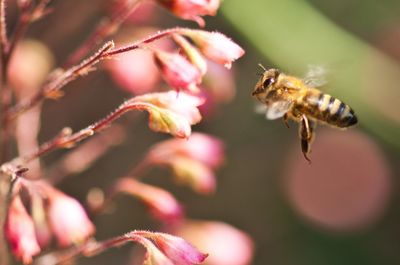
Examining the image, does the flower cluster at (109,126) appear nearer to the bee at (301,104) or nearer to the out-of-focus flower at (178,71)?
the out-of-focus flower at (178,71)

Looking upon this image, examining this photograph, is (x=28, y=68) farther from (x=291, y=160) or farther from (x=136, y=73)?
(x=291, y=160)

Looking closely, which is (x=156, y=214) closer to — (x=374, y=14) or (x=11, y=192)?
(x=11, y=192)

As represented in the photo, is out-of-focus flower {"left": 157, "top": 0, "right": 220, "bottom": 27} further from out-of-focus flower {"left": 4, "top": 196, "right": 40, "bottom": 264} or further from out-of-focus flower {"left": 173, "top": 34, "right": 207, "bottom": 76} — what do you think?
out-of-focus flower {"left": 4, "top": 196, "right": 40, "bottom": 264}

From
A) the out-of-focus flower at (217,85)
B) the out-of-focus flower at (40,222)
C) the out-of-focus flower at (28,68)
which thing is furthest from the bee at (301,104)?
the out-of-focus flower at (28,68)

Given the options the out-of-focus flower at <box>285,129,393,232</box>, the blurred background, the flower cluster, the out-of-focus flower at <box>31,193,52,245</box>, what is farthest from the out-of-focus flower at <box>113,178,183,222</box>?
the out-of-focus flower at <box>285,129,393,232</box>

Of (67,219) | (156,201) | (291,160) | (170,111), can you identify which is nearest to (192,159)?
(156,201)
